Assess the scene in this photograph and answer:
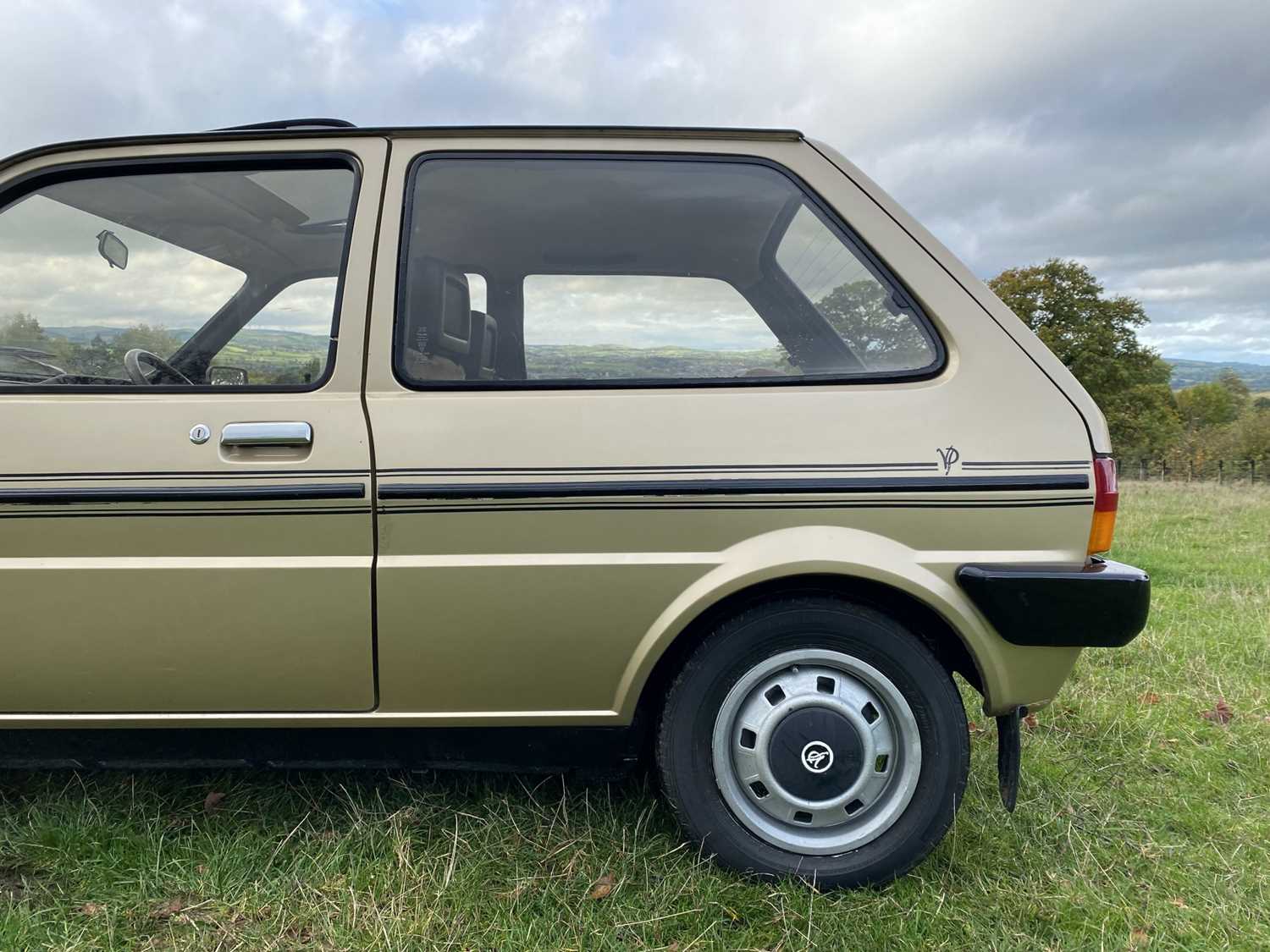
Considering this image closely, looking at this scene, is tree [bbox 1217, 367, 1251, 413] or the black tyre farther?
tree [bbox 1217, 367, 1251, 413]

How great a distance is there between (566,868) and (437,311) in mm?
1473

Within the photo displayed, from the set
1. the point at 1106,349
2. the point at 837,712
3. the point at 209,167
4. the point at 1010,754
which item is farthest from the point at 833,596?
the point at 1106,349

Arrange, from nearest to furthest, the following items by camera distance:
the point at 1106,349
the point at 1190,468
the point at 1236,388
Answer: the point at 1190,468 < the point at 1106,349 < the point at 1236,388

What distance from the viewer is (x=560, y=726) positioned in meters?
2.06

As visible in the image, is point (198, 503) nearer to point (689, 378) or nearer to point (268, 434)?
point (268, 434)

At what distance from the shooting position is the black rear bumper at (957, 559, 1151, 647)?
1909mm

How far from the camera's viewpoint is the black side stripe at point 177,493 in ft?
6.33

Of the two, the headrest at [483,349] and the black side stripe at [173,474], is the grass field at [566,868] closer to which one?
the black side stripe at [173,474]

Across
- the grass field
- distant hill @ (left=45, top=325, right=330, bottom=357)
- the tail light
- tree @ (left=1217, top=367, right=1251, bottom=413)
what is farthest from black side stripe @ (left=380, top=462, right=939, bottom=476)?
tree @ (left=1217, top=367, right=1251, bottom=413)

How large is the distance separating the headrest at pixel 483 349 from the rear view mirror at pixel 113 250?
1.06m

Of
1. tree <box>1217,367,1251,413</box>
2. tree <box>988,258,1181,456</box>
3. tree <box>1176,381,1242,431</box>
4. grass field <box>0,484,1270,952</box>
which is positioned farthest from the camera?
tree <box>1217,367,1251,413</box>

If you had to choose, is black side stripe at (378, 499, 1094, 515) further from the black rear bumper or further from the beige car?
the black rear bumper

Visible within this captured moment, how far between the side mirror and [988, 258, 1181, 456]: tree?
34865 mm

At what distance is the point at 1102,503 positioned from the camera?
1940mm
